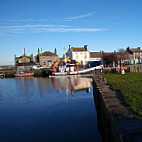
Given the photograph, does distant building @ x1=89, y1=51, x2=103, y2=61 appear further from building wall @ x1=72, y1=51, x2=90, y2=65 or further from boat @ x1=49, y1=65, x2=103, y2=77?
boat @ x1=49, y1=65, x2=103, y2=77

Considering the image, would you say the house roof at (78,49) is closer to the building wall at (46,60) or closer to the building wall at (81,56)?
the building wall at (81,56)

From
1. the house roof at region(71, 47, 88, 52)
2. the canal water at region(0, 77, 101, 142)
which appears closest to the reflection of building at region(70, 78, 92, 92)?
the canal water at region(0, 77, 101, 142)

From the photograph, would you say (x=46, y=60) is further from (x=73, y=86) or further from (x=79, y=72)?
(x=73, y=86)

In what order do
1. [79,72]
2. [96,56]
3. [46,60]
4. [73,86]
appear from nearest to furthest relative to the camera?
1. [73,86]
2. [79,72]
3. [96,56]
4. [46,60]

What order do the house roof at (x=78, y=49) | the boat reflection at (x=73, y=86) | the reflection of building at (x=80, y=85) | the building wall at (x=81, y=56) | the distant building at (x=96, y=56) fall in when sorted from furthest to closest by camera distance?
the distant building at (x=96, y=56)
the house roof at (x=78, y=49)
the building wall at (x=81, y=56)
the reflection of building at (x=80, y=85)
the boat reflection at (x=73, y=86)

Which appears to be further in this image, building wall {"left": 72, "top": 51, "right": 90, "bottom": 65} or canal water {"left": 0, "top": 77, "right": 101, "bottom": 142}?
building wall {"left": 72, "top": 51, "right": 90, "bottom": 65}

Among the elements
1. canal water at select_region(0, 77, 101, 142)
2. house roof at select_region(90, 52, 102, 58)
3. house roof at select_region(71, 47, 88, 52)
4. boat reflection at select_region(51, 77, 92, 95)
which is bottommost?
canal water at select_region(0, 77, 101, 142)

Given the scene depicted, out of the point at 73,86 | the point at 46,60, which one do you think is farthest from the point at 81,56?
the point at 73,86

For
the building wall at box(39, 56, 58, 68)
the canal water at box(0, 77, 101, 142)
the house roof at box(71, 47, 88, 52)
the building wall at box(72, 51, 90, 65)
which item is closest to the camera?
the canal water at box(0, 77, 101, 142)

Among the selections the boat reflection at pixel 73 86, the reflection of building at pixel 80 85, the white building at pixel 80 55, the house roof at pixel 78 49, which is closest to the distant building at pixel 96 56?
the white building at pixel 80 55

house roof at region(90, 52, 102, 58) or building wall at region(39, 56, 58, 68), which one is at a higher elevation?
house roof at region(90, 52, 102, 58)

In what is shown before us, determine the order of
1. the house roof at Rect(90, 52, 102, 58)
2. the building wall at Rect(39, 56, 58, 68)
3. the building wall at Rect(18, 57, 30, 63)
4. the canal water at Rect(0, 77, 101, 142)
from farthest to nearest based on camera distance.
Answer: the building wall at Rect(18, 57, 30, 63)
the building wall at Rect(39, 56, 58, 68)
the house roof at Rect(90, 52, 102, 58)
the canal water at Rect(0, 77, 101, 142)

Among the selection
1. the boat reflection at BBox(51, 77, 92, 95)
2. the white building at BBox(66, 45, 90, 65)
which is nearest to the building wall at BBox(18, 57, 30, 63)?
the white building at BBox(66, 45, 90, 65)

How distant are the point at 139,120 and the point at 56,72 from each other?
136 feet
